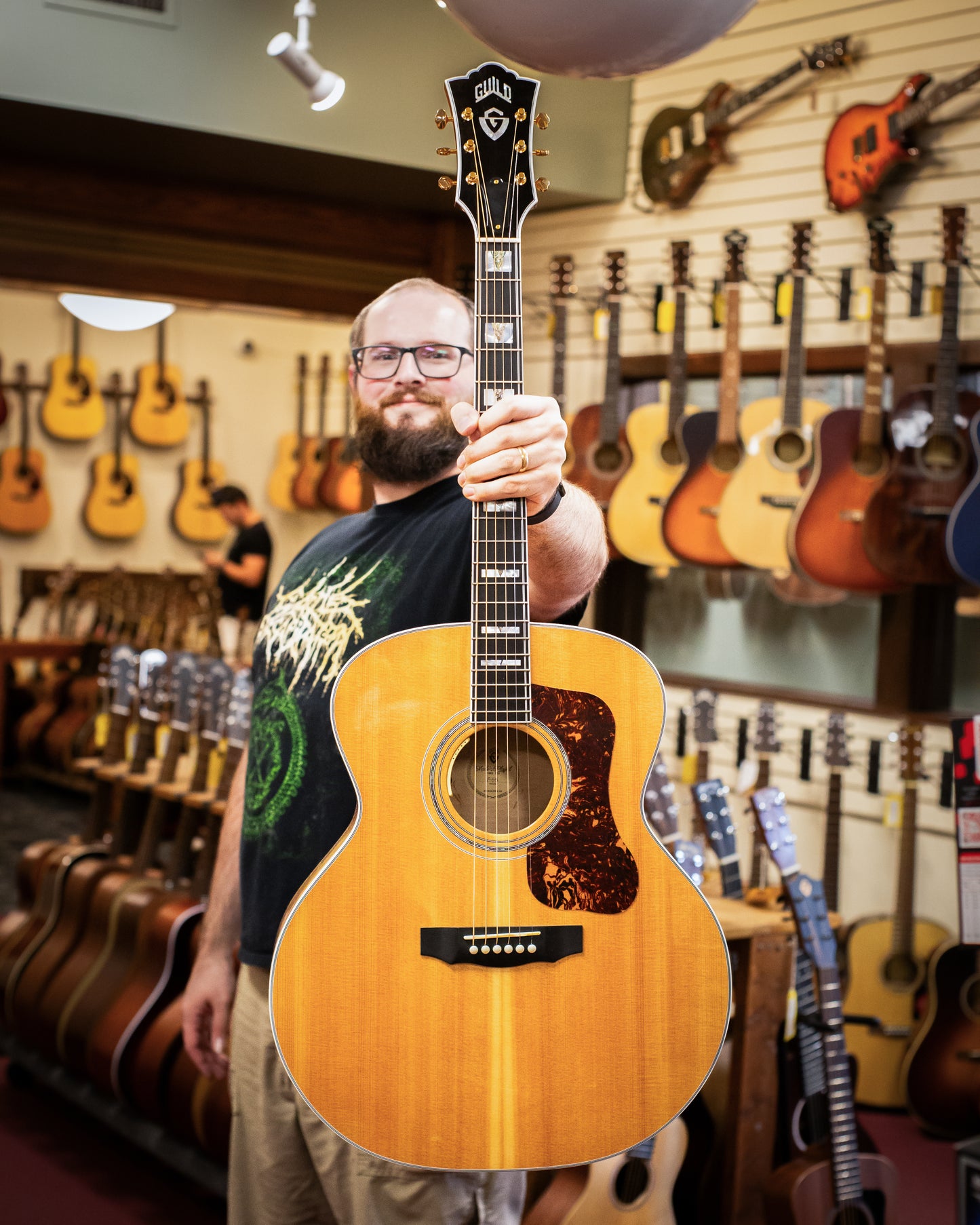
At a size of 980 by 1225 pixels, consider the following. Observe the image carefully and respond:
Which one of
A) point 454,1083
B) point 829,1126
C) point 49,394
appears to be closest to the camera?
point 454,1083

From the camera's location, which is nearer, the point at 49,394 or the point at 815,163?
the point at 815,163

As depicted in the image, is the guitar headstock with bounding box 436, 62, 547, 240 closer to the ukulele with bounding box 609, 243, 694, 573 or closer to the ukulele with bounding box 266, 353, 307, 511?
the ukulele with bounding box 609, 243, 694, 573

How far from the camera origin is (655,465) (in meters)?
4.43

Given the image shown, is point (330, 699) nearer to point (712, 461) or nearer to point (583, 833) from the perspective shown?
point (583, 833)

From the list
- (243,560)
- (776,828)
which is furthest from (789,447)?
(243,560)

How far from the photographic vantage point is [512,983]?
1254mm

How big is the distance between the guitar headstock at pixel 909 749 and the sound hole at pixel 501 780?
8.44ft

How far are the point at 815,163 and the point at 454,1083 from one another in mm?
3905

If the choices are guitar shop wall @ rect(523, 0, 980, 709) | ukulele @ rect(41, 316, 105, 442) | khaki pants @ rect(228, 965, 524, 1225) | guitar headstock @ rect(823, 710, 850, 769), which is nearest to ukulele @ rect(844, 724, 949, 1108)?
guitar headstock @ rect(823, 710, 850, 769)

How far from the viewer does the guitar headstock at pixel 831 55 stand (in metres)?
4.18

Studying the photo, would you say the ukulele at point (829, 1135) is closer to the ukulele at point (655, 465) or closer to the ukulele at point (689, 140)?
the ukulele at point (655, 465)

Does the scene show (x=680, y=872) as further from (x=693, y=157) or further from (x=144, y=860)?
(x=693, y=157)

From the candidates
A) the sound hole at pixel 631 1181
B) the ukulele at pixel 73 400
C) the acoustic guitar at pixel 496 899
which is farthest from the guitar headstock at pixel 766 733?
the ukulele at pixel 73 400

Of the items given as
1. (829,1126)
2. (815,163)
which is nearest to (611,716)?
(829,1126)
